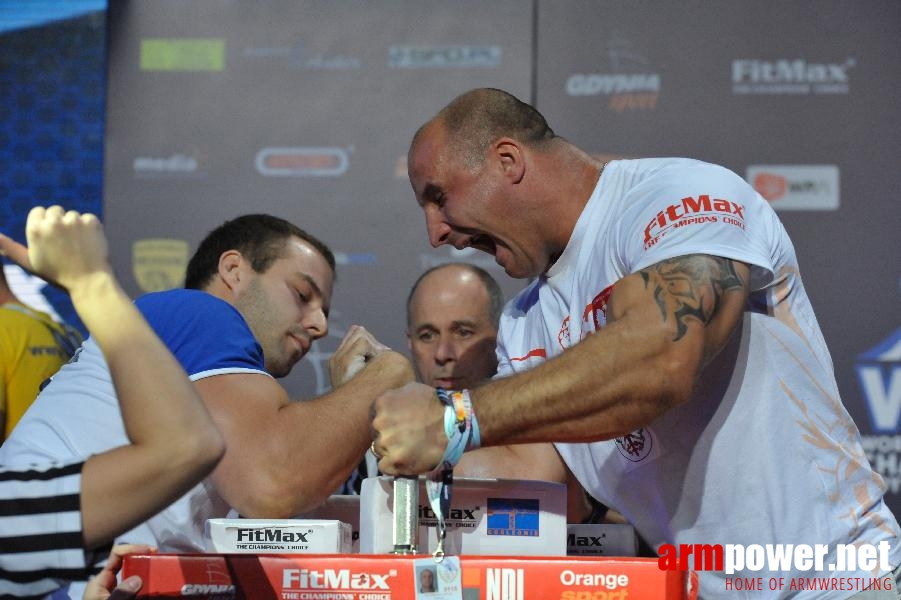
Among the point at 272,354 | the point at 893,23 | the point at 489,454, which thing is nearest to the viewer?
the point at 489,454

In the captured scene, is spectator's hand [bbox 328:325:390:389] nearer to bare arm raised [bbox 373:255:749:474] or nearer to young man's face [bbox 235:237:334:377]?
young man's face [bbox 235:237:334:377]

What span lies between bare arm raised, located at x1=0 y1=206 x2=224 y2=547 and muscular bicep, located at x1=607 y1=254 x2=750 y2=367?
68cm

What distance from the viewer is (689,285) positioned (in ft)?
5.23

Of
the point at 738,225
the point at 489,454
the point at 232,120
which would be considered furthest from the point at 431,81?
the point at 738,225

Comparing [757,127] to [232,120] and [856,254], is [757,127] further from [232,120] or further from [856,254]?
[232,120]

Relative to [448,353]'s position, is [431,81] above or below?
above

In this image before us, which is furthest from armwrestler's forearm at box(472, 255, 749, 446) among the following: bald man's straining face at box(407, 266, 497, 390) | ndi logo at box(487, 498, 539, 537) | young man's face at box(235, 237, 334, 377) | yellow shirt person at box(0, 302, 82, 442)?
yellow shirt person at box(0, 302, 82, 442)

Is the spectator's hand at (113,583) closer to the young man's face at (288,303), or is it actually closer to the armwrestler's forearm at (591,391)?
the armwrestler's forearm at (591,391)

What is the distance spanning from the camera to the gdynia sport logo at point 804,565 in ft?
5.84

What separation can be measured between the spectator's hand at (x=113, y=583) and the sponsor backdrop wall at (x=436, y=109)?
277 cm

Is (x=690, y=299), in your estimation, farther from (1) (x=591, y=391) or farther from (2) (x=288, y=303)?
(2) (x=288, y=303)

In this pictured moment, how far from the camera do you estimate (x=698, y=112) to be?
4215 mm

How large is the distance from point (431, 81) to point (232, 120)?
32.8 inches

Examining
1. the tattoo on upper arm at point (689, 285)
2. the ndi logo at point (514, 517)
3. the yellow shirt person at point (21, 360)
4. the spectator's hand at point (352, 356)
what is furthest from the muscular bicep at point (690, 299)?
the yellow shirt person at point (21, 360)
